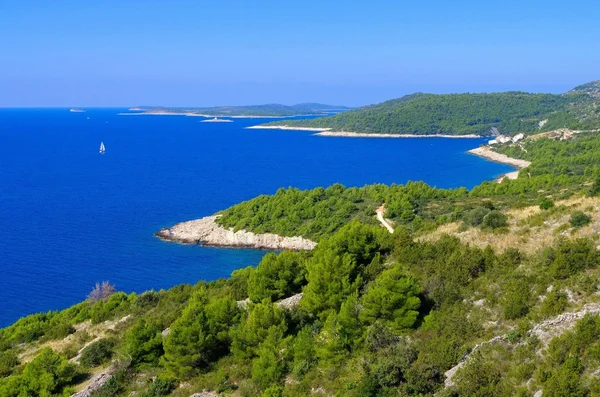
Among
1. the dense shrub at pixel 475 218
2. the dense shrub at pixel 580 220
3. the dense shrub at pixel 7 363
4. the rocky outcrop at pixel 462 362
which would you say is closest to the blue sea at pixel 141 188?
the dense shrub at pixel 7 363

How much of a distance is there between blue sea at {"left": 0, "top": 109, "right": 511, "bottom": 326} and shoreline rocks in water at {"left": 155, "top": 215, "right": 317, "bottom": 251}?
66.2 inches

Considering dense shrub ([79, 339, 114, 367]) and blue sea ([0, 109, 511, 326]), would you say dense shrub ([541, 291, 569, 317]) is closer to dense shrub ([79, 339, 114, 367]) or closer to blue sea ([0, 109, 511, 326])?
dense shrub ([79, 339, 114, 367])

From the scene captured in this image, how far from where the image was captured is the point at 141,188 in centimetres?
9144

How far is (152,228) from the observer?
63906 mm

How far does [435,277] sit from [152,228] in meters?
50.8

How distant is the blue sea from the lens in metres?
48.0

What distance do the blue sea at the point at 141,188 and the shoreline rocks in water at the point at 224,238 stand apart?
5.52ft

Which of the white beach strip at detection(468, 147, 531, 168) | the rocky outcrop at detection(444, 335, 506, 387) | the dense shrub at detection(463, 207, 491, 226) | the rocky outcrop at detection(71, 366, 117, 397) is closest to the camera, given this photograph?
the rocky outcrop at detection(444, 335, 506, 387)

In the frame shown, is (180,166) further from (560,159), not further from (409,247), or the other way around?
(409,247)

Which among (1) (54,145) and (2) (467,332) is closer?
(2) (467,332)

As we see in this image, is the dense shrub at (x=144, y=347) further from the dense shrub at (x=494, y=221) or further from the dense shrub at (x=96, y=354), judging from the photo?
the dense shrub at (x=494, y=221)

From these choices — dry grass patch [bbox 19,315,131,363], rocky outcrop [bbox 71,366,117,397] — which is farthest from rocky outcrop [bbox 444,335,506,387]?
dry grass patch [bbox 19,315,131,363]

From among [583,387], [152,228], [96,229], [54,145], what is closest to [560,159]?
[152,228]

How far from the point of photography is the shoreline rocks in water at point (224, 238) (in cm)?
5623
